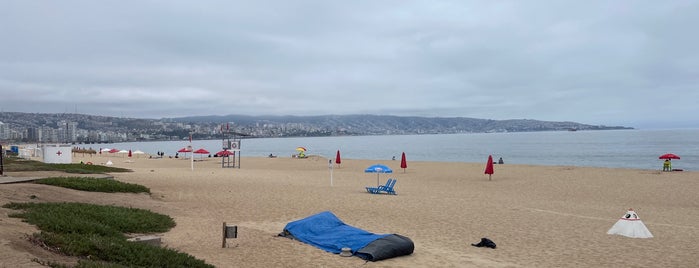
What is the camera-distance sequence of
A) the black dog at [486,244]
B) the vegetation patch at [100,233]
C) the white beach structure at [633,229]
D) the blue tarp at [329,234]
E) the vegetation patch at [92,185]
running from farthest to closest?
the vegetation patch at [92,185], the white beach structure at [633,229], the black dog at [486,244], the blue tarp at [329,234], the vegetation patch at [100,233]

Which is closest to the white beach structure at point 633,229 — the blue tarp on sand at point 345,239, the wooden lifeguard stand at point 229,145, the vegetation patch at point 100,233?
the blue tarp on sand at point 345,239

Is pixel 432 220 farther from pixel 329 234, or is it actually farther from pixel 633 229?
pixel 633 229

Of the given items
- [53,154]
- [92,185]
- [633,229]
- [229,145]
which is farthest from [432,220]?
[53,154]

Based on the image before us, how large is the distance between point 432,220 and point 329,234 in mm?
4140

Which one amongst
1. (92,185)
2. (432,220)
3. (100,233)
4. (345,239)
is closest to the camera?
(100,233)

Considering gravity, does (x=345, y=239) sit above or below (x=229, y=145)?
below

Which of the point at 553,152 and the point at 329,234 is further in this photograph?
the point at 553,152

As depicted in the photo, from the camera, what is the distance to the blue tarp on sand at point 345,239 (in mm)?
8141

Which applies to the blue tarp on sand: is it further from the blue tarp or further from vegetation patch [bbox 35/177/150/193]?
vegetation patch [bbox 35/177/150/193]

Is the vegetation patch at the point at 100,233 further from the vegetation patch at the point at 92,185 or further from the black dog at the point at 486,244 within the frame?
the black dog at the point at 486,244

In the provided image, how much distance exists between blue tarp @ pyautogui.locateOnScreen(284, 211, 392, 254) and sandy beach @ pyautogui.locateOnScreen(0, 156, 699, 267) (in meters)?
0.24

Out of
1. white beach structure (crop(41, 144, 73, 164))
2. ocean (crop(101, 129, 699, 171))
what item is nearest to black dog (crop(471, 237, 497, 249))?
white beach structure (crop(41, 144, 73, 164))

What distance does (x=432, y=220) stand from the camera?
1270 cm

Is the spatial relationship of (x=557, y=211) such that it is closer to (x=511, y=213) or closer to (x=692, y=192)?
(x=511, y=213)
